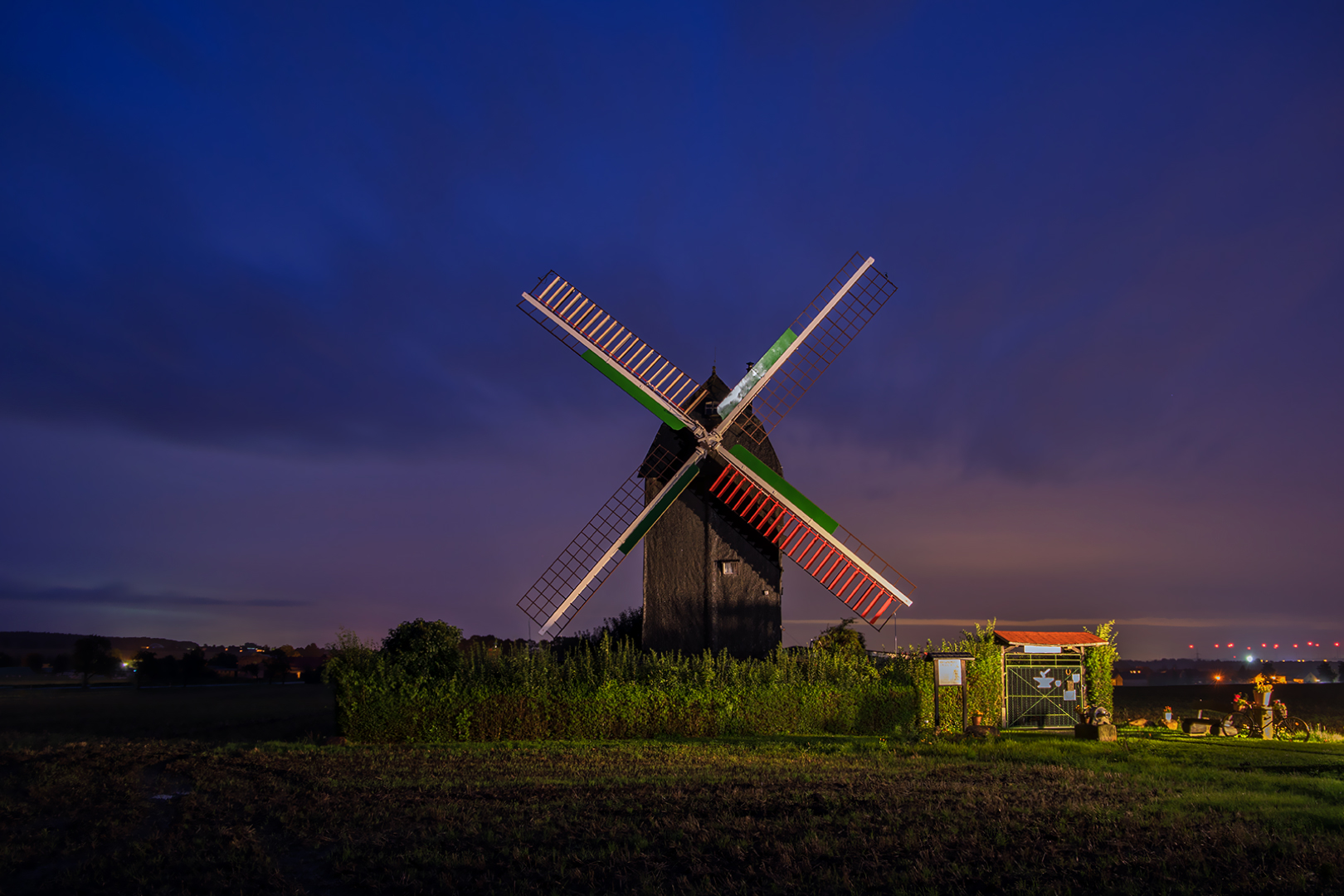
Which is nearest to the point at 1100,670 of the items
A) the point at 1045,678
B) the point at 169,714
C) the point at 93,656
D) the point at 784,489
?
the point at 1045,678

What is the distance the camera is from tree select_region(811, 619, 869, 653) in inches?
947

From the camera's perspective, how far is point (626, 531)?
20.2m

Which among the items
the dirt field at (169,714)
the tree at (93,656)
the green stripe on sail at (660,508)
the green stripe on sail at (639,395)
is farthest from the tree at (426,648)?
the tree at (93,656)

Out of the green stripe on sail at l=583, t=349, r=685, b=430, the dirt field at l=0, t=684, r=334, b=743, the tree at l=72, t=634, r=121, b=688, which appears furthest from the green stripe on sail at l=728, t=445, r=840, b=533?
the tree at l=72, t=634, r=121, b=688

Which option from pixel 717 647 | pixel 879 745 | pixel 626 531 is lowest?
pixel 879 745

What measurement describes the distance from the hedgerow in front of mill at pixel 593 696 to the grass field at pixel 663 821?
77.7 inches

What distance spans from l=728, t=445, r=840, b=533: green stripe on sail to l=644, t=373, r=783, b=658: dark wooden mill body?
0.61 metres

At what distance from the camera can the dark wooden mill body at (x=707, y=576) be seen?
68.4 ft

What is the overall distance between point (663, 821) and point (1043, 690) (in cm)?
1692

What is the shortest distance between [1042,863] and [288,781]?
389 inches

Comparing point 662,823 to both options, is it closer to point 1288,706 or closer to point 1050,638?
point 1050,638

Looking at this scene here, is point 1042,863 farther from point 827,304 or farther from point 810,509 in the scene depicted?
point 827,304

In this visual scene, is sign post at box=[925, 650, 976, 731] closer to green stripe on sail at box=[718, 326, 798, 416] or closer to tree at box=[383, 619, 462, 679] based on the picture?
green stripe on sail at box=[718, 326, 798, 416]

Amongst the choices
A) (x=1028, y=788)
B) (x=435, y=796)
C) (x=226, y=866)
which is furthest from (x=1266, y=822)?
(x=226, y=866)
